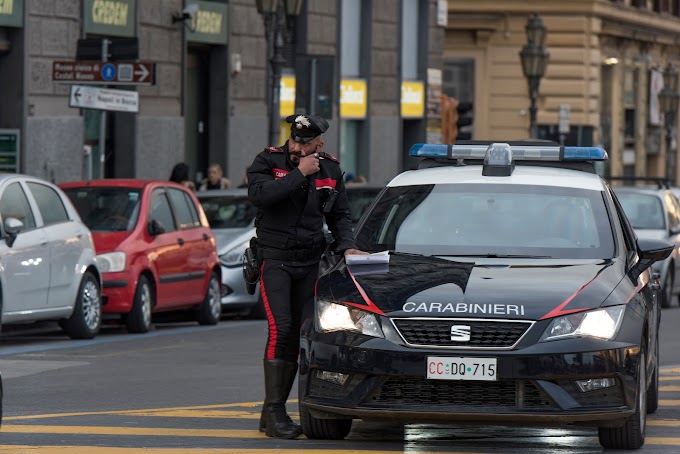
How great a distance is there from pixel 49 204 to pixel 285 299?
315 inches

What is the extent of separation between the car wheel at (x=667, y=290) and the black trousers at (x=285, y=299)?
1704 cm

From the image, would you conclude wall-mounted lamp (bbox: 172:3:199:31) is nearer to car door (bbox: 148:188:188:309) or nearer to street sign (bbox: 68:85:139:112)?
street sign (bbox: 68:85:139:112)

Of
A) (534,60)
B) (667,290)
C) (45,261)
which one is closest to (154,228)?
(45,261)

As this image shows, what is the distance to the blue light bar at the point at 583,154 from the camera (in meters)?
11.9

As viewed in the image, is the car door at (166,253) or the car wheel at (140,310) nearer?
the car wheel at (140,310)

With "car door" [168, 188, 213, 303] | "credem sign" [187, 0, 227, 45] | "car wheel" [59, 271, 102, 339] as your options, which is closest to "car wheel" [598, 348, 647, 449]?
"car wheel" [59, 271, 102, 339]

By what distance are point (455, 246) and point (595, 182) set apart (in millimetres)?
1173

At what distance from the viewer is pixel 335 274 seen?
1048 centimetres

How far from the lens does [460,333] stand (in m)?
9.71

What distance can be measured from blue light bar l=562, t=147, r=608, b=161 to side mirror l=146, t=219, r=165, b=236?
8777mm

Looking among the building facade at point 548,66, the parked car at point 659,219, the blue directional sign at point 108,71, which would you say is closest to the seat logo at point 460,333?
the blue directional sign at point 108,71

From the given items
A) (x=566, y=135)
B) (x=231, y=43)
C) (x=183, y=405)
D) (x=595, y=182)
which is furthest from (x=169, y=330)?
(x=566, y=135)

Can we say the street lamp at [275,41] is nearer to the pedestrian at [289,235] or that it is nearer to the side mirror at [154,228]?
the side mirror at [154,228]

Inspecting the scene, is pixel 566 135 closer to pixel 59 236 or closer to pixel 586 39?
pixel 586 39
